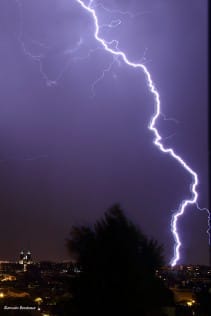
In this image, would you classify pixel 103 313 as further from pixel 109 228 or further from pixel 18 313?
pixel 18 313

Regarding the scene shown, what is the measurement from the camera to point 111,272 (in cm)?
1139

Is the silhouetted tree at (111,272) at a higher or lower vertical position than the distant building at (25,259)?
lower

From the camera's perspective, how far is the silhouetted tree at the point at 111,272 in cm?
1127

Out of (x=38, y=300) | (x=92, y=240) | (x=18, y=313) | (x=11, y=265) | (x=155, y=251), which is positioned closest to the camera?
(x=92, y=240)

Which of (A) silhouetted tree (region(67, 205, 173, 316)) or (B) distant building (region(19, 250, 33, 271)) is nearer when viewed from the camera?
(A) silhouetted tree (region(67, 205, 173, 316))

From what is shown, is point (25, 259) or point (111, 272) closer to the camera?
point (111, 272)

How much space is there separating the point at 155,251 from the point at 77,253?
7.80ft

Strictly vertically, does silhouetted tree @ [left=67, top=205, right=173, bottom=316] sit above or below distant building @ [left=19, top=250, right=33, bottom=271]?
below

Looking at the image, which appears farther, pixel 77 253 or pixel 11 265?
pixel 11 265

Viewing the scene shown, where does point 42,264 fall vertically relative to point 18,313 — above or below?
above

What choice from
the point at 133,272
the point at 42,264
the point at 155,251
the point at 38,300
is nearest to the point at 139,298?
the point at 133,272

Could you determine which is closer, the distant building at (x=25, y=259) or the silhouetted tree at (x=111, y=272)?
the silhouetted tree at (x=111, y=272)

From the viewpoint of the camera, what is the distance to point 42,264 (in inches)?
4203

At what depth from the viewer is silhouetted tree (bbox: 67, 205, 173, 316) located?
1127 cm
